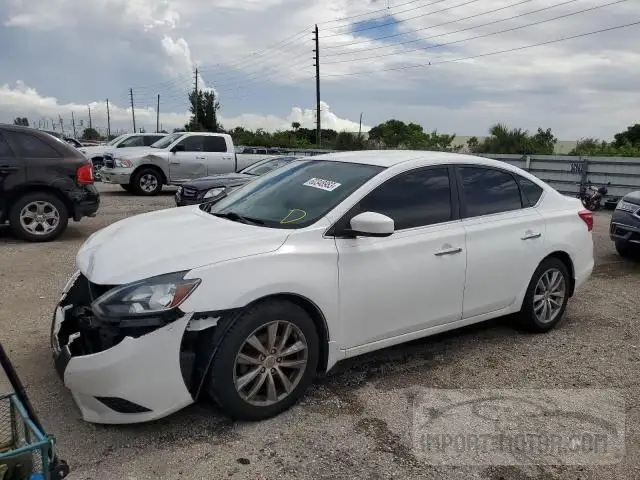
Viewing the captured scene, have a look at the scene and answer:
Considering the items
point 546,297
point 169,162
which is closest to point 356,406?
point 546,297

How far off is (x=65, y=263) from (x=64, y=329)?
13.3 ft

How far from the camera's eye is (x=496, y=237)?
4.46 m

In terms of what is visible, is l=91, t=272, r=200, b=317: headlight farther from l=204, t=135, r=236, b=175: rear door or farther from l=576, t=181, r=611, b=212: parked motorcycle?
l=204, t=135, r=236, b=175: rear door

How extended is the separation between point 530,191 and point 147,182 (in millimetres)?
12560

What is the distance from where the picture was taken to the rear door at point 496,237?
4.33 metres

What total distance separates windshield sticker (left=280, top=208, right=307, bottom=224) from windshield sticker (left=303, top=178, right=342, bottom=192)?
278mm

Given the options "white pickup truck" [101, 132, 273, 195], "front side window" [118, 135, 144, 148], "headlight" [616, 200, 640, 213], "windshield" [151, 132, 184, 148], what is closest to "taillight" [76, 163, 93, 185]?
"white pickup truck" [101, 132, 273, 195]

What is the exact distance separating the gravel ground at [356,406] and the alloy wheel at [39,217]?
236 cm

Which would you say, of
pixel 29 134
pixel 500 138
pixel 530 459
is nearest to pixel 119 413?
pixel 530 459

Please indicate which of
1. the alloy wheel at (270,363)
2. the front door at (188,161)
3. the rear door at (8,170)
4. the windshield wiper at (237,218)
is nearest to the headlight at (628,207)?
the windshield wiper at (237,218)

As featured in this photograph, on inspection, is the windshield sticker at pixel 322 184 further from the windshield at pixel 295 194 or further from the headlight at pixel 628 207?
the headlight at pixel 628 207

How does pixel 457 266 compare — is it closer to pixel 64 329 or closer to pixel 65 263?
pixel 64 329

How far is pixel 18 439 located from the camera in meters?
2.62

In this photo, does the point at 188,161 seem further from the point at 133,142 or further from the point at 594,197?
the point at 594,197
